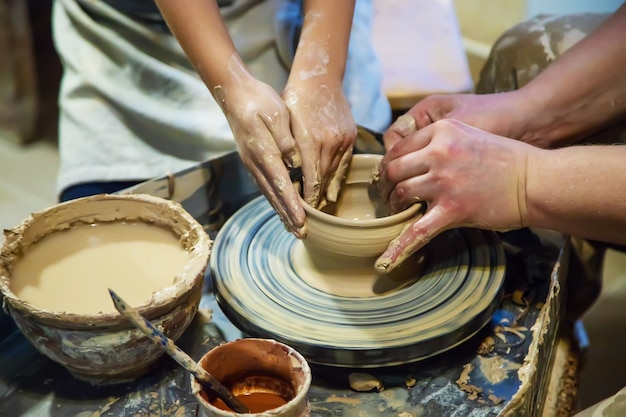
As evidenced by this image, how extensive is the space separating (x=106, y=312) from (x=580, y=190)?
0.75 meters

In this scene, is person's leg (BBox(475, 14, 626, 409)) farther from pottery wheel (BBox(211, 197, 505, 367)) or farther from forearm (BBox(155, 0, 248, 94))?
forearm (BBox(155, 0, 248, 94))

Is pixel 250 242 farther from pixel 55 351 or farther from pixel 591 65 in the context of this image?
pixel 591 65

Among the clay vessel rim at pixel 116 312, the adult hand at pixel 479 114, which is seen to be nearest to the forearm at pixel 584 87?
the adult hand at pixel 479 114

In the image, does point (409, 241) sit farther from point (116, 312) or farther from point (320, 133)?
point (116, 312)

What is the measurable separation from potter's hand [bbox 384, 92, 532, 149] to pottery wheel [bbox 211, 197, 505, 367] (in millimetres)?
228

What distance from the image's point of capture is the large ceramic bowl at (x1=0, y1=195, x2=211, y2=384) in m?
0.95

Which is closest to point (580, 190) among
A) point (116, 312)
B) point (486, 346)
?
point (486, 346)

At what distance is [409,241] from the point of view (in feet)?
3.70

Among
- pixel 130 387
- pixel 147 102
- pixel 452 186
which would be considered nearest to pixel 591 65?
pixel 452 186

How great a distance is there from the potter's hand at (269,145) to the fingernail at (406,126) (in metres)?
0.27

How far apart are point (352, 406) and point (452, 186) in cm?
38

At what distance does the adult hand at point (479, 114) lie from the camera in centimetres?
139

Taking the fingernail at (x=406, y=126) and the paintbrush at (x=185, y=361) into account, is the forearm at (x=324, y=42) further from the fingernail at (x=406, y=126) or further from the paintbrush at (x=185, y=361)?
the paintbrush at (x=185, y=361)

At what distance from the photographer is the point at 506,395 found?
107cm
